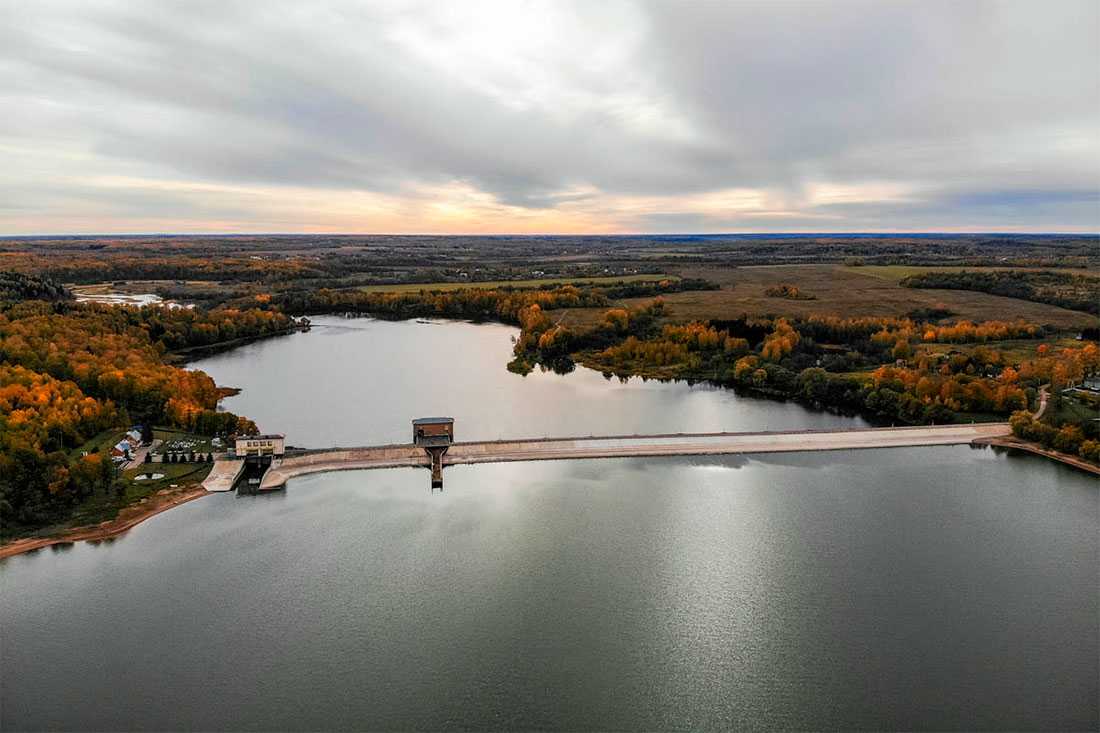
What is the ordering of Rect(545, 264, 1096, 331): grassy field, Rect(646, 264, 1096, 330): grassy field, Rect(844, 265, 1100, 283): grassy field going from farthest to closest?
Rect(844, 265, 1100, 283): grassy field, Rect(545, 264, 1096, 331): grassy field, Rect(646, 264, 1096, 330): grassy field

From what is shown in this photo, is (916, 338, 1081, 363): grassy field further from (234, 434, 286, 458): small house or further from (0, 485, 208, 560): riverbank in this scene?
(0, 485, 208, 560): riverbank

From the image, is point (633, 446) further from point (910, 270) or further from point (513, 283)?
point (910, 270)

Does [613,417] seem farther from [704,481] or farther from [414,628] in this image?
[414,628]

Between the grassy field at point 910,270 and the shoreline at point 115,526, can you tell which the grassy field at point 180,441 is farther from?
Answer: the grassy field at point 910,270

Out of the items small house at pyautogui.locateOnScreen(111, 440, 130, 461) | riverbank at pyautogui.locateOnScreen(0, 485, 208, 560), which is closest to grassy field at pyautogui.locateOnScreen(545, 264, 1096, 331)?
small house at pyautogui.locateOnScreen(111, 440, 130, 461)

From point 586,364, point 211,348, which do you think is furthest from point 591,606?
point 211,348

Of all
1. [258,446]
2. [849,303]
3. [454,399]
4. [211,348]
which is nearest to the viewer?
[258,446]

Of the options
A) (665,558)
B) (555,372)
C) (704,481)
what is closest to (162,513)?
(665,558)
